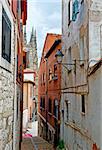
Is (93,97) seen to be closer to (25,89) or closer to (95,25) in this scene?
(95,25)

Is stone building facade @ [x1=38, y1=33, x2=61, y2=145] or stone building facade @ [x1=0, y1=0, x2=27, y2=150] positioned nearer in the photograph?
stone building facade @ [x1=0, y1=0, x2=27, y2=150]

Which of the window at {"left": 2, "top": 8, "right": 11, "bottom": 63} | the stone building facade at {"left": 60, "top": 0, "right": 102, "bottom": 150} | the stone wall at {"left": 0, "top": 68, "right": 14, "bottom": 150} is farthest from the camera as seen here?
the stone building facade at {"left": 60, "top": 0, "right": 102, "bottom": 150}

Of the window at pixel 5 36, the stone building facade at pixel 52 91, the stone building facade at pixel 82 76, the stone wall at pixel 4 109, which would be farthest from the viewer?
the stone building facade at pixel 52 91

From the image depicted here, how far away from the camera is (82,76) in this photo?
31.3ft

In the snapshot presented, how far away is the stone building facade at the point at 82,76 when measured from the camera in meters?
8.36

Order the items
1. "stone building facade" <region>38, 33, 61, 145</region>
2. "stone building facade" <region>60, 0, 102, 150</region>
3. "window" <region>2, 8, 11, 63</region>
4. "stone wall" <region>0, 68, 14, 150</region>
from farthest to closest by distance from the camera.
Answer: "stone building facade" <region>38, 33, 61, 145</region> → "stone building facade" <region>60, 0, 102, 150</region> → "window" <region>2, 8, 11, 63</region> → "stone wall" <region>0, 68, 14, 150</region>

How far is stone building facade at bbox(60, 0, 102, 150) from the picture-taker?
836 centimetres

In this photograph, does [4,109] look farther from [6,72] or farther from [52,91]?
[52,91]

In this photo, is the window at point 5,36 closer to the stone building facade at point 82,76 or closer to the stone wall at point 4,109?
the stone wall at point 4,109

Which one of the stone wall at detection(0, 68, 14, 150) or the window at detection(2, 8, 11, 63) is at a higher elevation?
the window at detection(2, 8, 11, 63)

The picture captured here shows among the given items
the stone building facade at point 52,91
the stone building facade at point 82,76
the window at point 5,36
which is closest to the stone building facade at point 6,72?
the window at point 5,36

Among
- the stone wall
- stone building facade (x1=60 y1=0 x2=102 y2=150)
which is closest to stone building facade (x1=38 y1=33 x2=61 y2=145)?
stone building facade (x1=60 y1=0 x2=102 y2=150)

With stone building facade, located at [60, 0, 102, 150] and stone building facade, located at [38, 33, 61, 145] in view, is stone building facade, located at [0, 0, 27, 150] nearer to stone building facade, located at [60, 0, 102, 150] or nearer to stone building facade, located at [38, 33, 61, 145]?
stone building facade, located at [60, 0, 102, 150]

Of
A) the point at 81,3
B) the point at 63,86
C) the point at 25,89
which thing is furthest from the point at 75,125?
the point at 25,89
